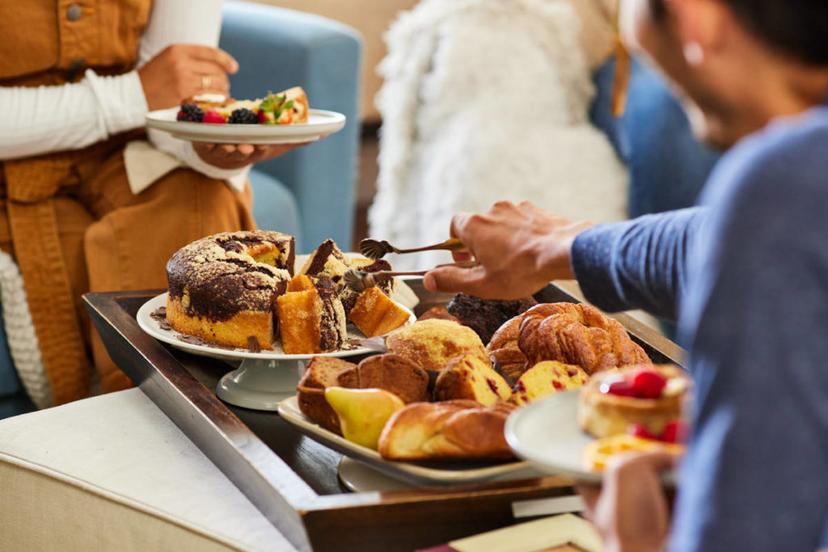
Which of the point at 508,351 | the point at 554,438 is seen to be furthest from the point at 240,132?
the point at 554,438

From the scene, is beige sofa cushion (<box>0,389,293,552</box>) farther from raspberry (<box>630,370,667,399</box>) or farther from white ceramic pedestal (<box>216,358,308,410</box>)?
raspberry (<box>630,370,667,399</box>)

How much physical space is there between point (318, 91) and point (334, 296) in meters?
1.21

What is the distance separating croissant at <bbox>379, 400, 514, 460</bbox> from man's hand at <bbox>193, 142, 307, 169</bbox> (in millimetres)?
941

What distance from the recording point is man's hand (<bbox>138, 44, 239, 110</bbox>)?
194 centimetres

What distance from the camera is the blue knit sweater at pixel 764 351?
0.54 metres

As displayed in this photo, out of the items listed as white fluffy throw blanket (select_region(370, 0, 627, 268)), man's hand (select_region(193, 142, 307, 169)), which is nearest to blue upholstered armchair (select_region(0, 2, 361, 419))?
white fluffy throw blanket (select_region(370, 0, 627, 268))

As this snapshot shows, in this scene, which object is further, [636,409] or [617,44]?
[617,44]

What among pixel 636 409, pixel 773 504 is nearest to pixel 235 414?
pixel 636 409

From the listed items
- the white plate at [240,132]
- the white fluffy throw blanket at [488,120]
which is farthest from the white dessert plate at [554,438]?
the white fluffy throw blanket at [488,120]

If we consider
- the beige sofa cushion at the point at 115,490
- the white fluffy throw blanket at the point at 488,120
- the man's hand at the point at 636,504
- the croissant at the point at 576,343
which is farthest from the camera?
A: the white fluffy throw blanket at the point at 488,120

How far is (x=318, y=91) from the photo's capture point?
2.47m

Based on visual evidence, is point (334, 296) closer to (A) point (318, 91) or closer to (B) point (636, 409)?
(B) point (636, 409)

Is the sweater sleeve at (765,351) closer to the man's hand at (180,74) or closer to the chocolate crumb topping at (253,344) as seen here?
the chocolate crumb topping at (253,344)

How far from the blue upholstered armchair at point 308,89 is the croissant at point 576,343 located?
3.85 ft
